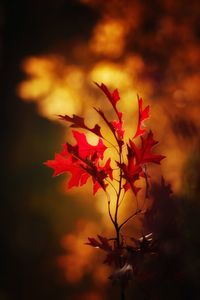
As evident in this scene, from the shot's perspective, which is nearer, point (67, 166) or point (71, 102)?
point (67, 166)

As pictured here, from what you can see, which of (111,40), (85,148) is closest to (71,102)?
(111,40)

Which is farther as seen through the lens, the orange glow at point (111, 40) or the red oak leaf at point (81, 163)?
the orange glow at point (111, 40)

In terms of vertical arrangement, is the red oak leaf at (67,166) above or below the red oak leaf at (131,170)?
above

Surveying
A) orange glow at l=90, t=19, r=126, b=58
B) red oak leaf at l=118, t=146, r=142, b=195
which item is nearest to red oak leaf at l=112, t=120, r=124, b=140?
red oak leaf at l=118, t=146, r=142, b=195

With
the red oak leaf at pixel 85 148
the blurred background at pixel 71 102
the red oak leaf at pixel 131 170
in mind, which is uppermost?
the blurred background at pixel 71 102

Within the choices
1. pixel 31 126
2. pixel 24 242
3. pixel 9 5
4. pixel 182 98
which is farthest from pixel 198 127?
pixel 9 5

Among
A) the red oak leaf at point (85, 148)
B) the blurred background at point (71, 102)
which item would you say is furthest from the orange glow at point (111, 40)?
the red oak leaf at point (85, 148)

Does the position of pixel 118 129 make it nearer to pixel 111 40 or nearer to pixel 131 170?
pixel 131 170

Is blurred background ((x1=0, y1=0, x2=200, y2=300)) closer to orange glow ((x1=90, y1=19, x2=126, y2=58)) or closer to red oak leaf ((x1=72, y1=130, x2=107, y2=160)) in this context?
orange glow ((x1=90, y1=19, x2=126, y2=58))

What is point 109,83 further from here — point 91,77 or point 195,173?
point 195,173

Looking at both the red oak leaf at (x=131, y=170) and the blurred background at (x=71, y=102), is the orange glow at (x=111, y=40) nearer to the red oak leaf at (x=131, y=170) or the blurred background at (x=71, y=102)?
the blurred background at (x=71, y=102)
